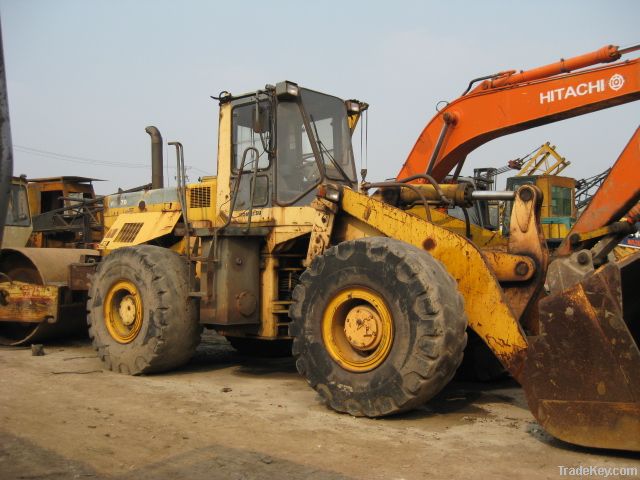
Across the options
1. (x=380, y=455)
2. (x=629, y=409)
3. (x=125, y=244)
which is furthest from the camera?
(x=125, y=244)

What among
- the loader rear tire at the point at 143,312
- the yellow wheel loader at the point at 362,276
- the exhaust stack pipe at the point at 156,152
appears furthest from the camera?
the exhaust stack pipe at the point at 156,152

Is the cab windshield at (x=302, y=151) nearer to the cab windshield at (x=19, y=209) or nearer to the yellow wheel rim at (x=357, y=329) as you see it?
the yellow wheel rim at (x=357, y=329)

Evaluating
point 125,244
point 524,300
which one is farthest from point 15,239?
point 524,300

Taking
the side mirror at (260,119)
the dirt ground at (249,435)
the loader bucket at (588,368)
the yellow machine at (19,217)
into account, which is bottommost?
the dirt ground at (249,435)

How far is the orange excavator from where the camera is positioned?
3.83 meters

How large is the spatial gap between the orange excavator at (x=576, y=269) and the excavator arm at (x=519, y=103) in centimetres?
1

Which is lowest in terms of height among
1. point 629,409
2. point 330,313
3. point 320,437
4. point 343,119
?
point 320,437

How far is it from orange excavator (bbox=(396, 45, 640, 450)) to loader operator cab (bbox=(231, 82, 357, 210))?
4.02 ft

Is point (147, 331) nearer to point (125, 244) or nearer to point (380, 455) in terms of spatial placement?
point (125, 244)

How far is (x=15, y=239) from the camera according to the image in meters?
11.0

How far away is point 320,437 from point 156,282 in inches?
114

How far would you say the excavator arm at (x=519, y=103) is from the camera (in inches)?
254

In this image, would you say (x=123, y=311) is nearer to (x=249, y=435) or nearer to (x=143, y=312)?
(x=143, y=312)

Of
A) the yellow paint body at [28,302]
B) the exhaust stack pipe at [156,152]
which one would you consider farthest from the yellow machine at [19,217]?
the exhaust stack pipe at [156,152]
